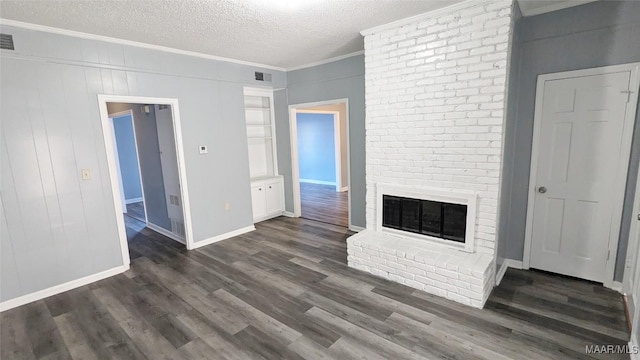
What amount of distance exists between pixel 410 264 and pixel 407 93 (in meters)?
1.83

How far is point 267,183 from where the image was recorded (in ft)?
17.9

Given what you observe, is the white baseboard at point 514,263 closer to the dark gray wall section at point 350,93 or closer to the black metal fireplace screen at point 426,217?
the black metal fireplace screen at point 426,217

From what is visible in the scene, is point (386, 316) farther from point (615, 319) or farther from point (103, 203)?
point (103, 203)

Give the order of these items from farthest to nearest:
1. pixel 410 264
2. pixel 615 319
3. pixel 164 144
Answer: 1. pixel 164 144
2. pixel 410 264
3. pixel 615 319

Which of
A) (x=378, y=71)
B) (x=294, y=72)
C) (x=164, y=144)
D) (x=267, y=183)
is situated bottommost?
(x=267, y=183)

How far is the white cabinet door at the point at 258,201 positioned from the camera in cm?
527

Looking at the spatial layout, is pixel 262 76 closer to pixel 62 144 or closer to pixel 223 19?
pixel 223 19

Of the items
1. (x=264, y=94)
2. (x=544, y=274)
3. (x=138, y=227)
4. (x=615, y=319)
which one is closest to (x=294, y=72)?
(x=264, y=94)

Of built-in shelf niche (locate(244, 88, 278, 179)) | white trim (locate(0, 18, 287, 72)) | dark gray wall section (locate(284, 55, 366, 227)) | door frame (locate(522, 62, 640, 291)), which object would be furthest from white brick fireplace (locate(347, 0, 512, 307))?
built-in shelf niche (locate(244, 88, 278, 179))

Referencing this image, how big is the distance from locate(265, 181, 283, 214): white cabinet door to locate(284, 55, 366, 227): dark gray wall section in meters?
1.55

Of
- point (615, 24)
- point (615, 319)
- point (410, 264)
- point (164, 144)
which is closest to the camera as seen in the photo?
point (615, 319)

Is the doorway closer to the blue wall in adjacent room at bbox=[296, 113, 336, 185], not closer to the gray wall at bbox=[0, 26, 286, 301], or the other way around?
the gray wall at bbox=[0, 26, 286, 301]

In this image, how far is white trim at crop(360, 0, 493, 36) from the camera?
271 cm

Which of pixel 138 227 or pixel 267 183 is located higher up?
pixel 267 183
